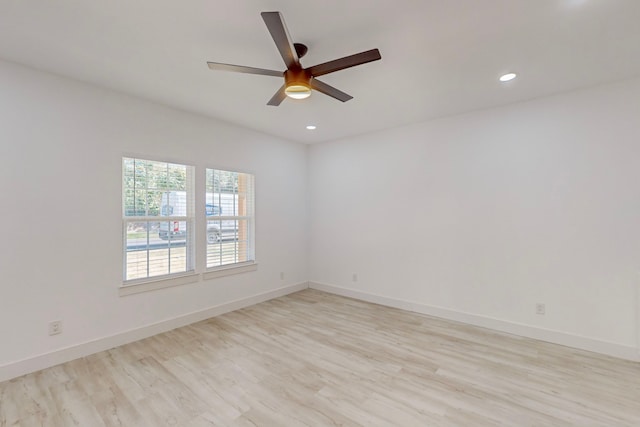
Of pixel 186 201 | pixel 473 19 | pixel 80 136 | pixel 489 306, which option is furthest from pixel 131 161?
pixel 489 306

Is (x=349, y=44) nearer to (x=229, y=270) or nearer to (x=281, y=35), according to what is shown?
(x=281, y=35)

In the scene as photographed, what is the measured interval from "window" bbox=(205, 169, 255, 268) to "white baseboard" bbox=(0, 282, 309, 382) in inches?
24.9

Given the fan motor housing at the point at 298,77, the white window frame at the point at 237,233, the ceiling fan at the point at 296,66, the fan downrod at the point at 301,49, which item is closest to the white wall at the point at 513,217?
the white window frame at the point at 237,233

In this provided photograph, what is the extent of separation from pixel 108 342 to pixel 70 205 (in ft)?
4.84

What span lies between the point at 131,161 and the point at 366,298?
381cm

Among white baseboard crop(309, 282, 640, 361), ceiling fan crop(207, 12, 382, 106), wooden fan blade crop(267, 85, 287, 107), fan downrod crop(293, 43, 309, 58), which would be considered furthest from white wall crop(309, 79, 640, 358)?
fan downrod crop(293, 43, 309, 58)

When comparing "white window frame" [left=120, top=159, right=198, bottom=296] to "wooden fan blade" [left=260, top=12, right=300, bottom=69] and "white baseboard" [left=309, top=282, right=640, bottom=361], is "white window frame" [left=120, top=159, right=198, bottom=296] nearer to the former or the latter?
"wooden fan blade" [left=260, top=12, right=300, bottom=69]

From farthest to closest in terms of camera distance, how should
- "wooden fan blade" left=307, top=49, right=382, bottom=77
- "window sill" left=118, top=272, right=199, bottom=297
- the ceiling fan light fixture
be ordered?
"window sill" left=118, top=272, right=199, bottom=297 → the ceiling fan light fixture → "wooden fan blade" left=307, top=49, right=382, bottom=77

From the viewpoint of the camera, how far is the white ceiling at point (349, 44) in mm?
1850

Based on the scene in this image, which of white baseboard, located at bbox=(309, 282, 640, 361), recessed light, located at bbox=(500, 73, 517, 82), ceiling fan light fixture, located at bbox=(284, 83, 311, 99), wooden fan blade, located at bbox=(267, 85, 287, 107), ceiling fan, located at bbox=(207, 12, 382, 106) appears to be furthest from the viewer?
white baseboard, located at bbox=(309, 282, 640, 361)

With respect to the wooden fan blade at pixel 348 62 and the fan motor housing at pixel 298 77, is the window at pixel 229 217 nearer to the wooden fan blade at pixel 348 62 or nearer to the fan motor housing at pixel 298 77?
the fan motor housing at pixel 298 77

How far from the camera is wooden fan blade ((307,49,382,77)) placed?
1.84 meters

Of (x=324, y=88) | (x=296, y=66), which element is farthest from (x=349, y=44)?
(x=296, y=66)

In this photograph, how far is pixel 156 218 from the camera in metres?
3.45
